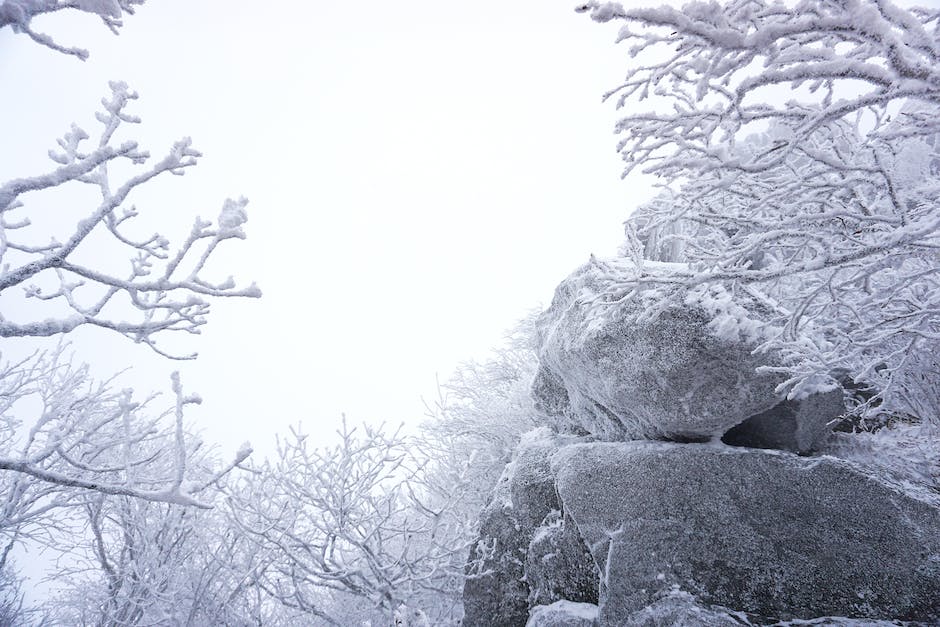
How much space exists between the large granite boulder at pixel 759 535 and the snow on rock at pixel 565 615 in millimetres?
290

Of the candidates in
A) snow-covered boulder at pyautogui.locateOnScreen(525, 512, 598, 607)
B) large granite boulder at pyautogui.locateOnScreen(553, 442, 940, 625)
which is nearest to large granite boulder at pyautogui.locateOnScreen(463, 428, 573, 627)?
snow-covered boulder at pyautogui.locateOnScreen(525, 512, 598, 607)

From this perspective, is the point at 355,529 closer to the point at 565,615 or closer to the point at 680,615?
the point at 565,615

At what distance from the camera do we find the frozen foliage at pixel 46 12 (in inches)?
69.0

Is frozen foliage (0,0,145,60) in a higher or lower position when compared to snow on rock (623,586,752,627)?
higher

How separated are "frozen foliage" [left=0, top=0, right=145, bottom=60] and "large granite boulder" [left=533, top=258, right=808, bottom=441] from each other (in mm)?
3648

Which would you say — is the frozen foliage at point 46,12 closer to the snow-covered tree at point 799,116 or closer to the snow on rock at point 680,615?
the snow-covered tree at point 799,116

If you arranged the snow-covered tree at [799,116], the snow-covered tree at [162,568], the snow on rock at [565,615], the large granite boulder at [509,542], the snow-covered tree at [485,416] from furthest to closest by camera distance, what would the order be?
the snow-covered tree at [485,416]
the snow-covered tree at [162,568]
the large granite boulder at [509,542]
the snow on rock at [565,615]
the snow-covered tree at [799,116]

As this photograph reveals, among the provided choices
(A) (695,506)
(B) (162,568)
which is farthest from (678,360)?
(B) (162,568)

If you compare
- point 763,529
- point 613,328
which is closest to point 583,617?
point 763,529

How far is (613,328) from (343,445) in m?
3.90

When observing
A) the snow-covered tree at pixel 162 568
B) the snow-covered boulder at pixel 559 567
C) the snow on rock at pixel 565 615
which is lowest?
the snow on rock at pixel 565 615

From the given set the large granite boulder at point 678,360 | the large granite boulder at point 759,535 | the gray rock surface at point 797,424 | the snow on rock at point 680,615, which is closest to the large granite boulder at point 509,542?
the large granite boulder at point 759,535

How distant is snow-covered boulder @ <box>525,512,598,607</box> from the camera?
4.43 metres

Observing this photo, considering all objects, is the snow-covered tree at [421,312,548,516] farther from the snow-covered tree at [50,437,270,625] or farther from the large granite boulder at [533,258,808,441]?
the snow-covered tree at [50,437,270,625]
